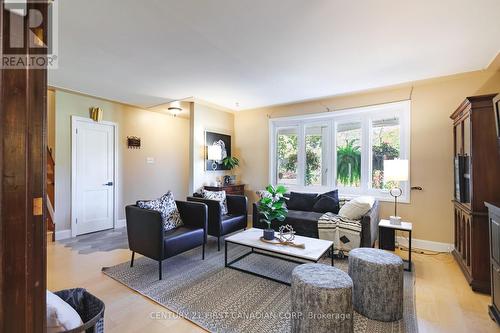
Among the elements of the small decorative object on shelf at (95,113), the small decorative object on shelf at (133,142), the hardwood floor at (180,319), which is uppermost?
the small decorative object on shelf at (95,113)

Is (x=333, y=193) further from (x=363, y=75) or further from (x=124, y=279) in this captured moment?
(x=124, y=279)

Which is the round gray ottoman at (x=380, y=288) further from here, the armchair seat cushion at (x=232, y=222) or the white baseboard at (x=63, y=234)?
the white baseboard at (x=63, y=234)

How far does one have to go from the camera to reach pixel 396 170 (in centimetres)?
320

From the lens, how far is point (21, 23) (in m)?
0.84

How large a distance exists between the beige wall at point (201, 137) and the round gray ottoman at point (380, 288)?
3279 mm

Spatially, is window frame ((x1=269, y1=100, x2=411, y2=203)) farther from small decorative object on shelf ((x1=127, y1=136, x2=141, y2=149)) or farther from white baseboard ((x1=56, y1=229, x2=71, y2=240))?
white baseboard ((x1=56, y1=229, x2=71, y2=240))

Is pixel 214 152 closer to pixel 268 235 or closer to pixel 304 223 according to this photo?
pixel 304 223

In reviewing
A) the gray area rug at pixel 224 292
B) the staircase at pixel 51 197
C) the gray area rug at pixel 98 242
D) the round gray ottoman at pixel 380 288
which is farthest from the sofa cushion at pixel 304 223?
the staircase at pixel 51 197

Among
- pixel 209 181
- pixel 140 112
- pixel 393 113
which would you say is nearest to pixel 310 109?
pixel 393 113

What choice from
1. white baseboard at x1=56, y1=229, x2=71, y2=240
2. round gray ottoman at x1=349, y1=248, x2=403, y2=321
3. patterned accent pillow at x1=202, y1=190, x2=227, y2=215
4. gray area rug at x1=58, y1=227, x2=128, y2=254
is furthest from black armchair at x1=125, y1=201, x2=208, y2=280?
white baseboard at x1=56, y1=229, x2=71, y2=240

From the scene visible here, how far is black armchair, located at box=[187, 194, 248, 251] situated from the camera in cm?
351

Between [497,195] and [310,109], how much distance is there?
2.99 m

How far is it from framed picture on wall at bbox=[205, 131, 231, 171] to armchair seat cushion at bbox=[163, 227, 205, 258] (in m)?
1.91

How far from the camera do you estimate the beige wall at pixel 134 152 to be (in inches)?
158
